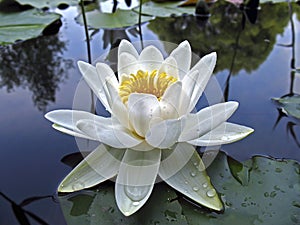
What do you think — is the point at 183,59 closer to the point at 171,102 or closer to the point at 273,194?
the point at 171,102

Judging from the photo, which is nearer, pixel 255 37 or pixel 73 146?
pixel 73 146

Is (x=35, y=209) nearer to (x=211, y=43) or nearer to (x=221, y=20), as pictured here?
(x=211, y=43)

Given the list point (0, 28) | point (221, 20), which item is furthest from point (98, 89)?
point (221, 20)

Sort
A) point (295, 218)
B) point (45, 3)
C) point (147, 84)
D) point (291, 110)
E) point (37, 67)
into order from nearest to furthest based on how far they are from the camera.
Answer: point (295, 218) < point (147, 84) < point (291, 110) < point (37, 67) < point (45, 3)

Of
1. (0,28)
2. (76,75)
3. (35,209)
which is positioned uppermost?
(0,28)

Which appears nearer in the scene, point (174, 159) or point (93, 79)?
point (174, 159)

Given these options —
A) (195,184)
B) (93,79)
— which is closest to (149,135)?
(195,184)

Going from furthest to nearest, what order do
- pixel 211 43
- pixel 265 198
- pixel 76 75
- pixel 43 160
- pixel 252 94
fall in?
pixel 211 43 < pixel 76 75 < pixel 252 94 < pixel 43 160 < pixel 265 198
